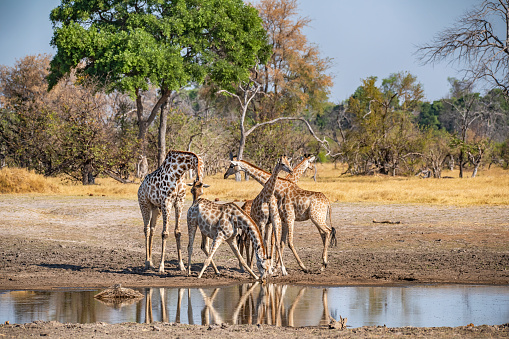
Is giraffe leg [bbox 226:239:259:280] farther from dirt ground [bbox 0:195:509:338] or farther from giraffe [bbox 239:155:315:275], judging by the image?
giraffe [bbox 239:155:315:275]

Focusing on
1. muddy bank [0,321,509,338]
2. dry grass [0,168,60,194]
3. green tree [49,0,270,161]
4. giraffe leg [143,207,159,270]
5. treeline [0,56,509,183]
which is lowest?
muddy bank [0,321,509,338]

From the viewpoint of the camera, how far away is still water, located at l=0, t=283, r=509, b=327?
26.6ft

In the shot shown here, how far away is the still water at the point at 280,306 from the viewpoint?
809 cm

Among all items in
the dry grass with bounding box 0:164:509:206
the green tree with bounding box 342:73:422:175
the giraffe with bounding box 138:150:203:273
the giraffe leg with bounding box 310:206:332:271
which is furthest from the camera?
the green tree with bounding box 342:73:422:175

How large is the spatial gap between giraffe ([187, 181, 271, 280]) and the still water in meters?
0.46

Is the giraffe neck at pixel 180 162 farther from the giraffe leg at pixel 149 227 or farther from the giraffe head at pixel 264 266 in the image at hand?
the giraffe head at pixel 264 266

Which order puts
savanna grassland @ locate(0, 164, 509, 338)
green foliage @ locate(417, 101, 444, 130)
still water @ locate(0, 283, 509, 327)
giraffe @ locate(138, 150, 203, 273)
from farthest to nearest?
green foliage @ locate(417, 101, 444, 130)
giraffe @ locate(138, 150, 203, 273)
still water @ locate(0, 283, 509, 327)
savanna grassland @ locate(0, 164, 509, 338)

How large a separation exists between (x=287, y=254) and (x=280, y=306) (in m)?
4.85

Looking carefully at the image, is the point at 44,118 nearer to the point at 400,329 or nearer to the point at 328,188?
the point at 328,188

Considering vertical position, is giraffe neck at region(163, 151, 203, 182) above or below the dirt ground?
Answer: above

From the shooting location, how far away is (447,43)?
73.3 feet

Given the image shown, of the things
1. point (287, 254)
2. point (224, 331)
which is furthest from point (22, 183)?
point (224, 331)

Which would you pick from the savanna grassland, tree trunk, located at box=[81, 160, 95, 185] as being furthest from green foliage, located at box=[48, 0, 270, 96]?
the savanna grassland

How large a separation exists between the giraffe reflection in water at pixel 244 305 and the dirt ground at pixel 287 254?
21.8 inches
